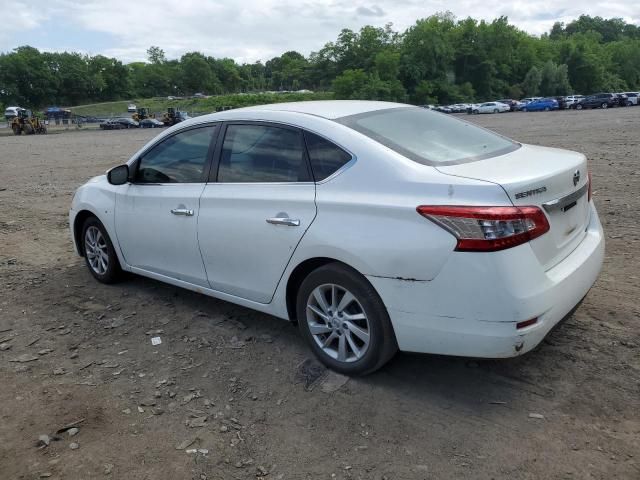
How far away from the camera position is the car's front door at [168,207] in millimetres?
4223

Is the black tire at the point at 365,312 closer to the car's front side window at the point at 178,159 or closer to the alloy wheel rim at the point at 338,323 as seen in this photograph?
the alloy wheel rim at the point at 338,323

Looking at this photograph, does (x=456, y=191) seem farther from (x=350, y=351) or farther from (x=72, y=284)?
(x=72, y=284)

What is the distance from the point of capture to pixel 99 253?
5445mm

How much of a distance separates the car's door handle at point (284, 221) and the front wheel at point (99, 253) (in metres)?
2.34

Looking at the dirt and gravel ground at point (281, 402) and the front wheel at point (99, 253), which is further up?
the front wheel at point (99, 253)

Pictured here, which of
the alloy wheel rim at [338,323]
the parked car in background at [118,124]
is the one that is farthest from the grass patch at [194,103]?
the alloy wheel rim at [338,323]

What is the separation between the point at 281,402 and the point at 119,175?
2.66 metres

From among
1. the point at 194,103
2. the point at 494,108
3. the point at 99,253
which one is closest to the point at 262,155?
the point at 99,253

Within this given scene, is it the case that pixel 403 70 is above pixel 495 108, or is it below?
above

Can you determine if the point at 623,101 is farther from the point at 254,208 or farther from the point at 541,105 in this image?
the point at 254,208

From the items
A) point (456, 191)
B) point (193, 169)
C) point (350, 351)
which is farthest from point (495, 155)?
point (193, 169)

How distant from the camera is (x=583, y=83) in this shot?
362 ft

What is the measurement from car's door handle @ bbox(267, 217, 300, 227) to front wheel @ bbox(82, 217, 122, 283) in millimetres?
2344

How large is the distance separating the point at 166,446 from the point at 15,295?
3.31 m
